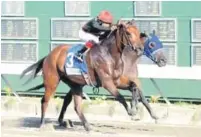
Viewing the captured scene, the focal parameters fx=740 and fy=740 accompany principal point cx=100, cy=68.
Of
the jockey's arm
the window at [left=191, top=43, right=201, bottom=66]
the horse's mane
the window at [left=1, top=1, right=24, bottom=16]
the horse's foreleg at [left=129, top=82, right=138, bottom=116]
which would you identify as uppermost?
the window at [left=1, top=1, right=24, bottom=16]

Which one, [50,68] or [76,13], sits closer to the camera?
[50,68]

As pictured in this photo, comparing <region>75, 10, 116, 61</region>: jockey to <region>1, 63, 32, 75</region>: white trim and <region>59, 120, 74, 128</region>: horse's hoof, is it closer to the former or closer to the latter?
<region>59, 120, 74, 128</region>: horse's hoof

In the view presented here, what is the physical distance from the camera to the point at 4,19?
1728 centimetres

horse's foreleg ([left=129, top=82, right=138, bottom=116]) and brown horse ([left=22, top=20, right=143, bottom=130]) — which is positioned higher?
brown horse ([left=22, top=20, right=143, bottom=130])

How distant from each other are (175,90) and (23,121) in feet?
11.7

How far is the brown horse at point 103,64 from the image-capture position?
12.5 m

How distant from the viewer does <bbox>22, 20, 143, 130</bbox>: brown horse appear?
12.5 metres

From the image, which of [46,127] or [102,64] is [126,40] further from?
[46,127]

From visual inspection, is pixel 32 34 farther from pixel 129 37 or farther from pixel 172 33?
pixel 129 37

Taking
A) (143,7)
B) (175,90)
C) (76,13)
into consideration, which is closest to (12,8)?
(76,13)

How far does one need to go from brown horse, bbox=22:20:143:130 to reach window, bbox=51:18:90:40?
3.44m

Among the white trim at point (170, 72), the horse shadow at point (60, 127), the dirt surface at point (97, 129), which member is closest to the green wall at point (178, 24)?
the white trim at point (170, 72)

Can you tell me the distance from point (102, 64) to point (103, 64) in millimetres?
23

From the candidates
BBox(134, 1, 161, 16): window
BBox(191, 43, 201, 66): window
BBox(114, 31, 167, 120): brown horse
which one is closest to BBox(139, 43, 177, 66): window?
BBox(191, 43, 201, 66): window
